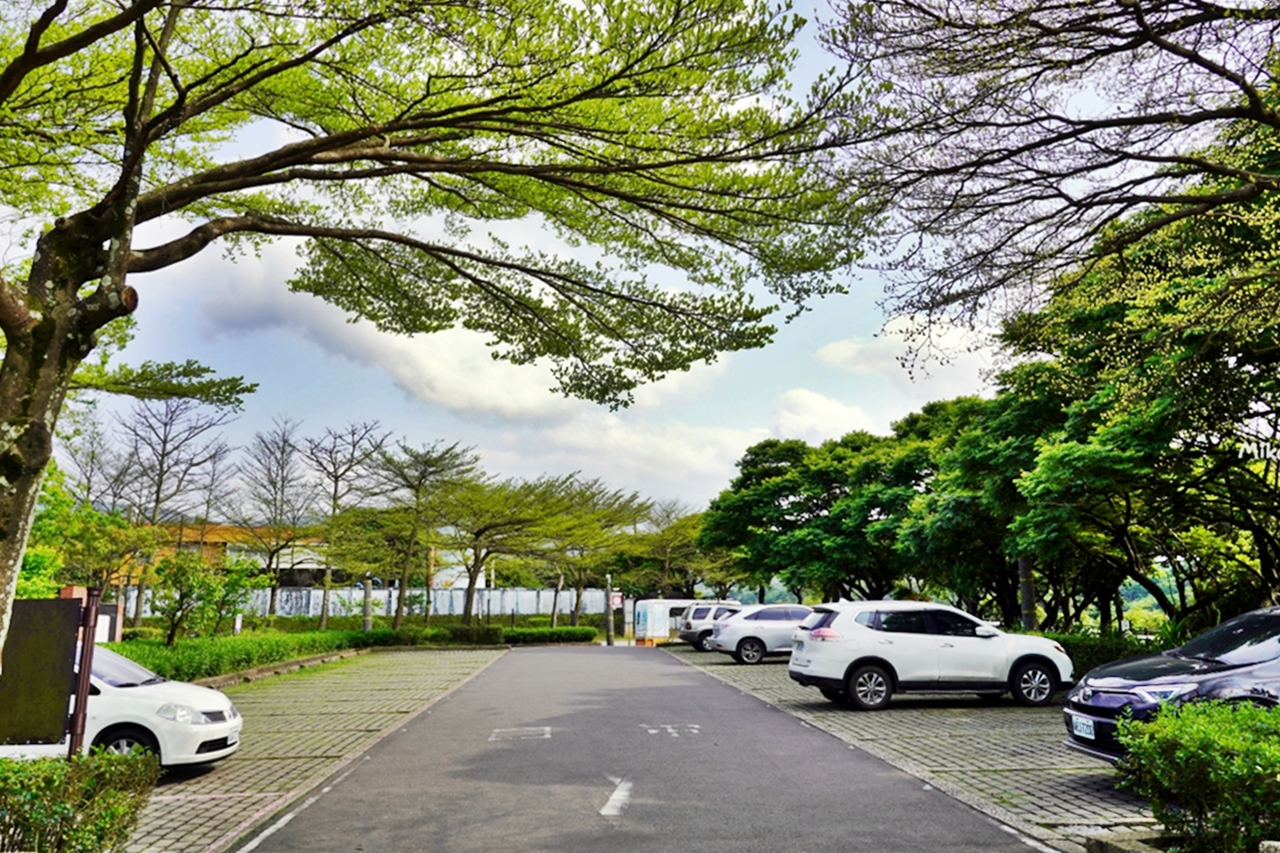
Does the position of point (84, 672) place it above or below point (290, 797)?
above

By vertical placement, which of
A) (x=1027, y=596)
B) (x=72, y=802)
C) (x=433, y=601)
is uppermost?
(x=1027, y=596)

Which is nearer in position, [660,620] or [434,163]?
[434,163]

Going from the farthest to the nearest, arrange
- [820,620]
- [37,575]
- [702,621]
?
[702,621], [37,575], [820,620]

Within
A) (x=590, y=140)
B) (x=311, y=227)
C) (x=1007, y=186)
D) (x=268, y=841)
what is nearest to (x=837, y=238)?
(x=1007, y=186)

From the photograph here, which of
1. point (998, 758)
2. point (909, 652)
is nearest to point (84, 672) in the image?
point (998, 758)

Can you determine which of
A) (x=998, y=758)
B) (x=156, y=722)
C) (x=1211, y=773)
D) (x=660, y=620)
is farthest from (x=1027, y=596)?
(x=660, y=620)

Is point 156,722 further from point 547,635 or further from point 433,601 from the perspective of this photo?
point 433,601

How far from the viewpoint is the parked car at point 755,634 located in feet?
85.2

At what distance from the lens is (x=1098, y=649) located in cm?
1656

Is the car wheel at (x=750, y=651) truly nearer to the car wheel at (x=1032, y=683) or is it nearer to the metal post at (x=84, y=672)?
the car wheel at (x=1032, y=683)

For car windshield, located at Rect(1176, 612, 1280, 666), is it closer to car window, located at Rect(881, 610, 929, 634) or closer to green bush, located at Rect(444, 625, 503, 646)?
car window, located at Rect(881, 610, 929, 634)

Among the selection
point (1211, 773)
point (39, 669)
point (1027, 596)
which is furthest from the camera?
point (1027, 596)

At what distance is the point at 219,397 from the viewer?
16234 millimetres

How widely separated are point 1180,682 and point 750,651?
1834cm
